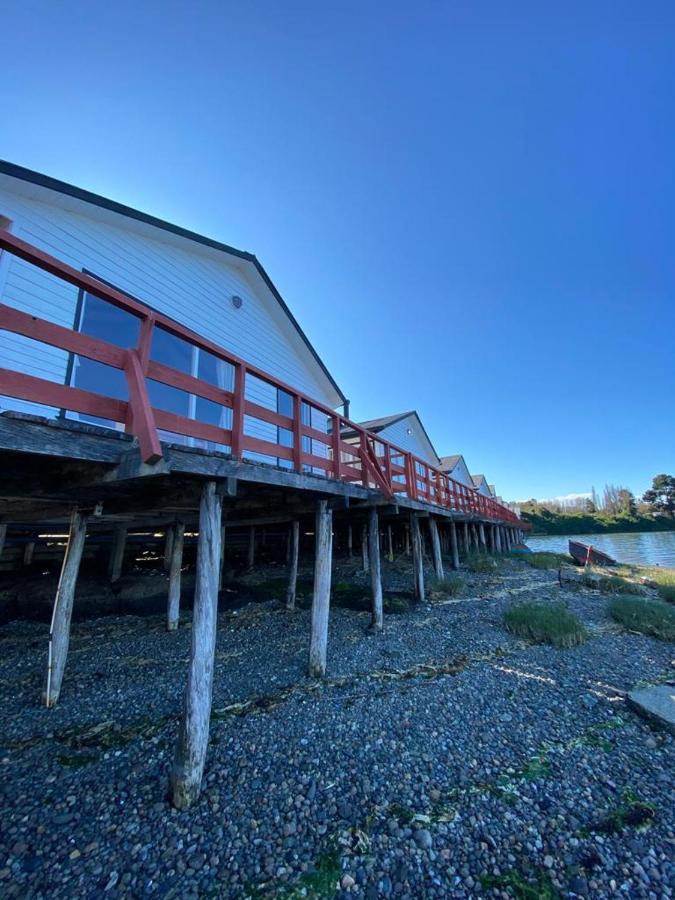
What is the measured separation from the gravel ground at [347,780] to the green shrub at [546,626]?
21.2 inches

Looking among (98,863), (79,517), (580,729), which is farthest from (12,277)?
(580,729)

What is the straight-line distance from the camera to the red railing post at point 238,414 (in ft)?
13.5

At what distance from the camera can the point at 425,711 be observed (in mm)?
4559

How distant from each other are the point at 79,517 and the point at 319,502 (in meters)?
3.61

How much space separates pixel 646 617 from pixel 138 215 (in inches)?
535

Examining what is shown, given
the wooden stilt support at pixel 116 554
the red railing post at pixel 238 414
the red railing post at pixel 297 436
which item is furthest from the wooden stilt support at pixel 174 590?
the red railing post at pixel 238 414

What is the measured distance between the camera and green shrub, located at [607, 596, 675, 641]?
7.61 meters

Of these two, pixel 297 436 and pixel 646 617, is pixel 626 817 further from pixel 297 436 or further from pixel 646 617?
pixel 646 617

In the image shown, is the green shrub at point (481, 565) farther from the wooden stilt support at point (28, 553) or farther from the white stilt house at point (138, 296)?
the wooden stilt support at point (28, 553)

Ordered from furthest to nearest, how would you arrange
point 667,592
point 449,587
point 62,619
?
point 667,592, point 449,587, point 62,619

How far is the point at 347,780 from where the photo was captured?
135 inches

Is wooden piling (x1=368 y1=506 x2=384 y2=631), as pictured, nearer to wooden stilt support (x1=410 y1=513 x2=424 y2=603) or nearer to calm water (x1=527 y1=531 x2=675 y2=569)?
wooden stilt support (x1=410 y1=513 x2=424 y2=603)

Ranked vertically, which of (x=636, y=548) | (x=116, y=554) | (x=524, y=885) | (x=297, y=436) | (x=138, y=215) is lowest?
(x=524, y=885)

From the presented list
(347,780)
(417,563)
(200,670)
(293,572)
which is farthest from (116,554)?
(347,780)
